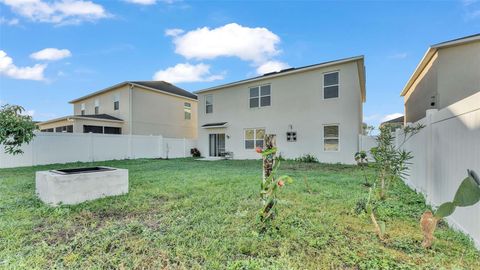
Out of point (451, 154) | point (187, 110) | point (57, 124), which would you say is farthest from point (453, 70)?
point (57, 124)

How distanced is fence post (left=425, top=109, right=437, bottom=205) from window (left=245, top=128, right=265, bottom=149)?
10.7m

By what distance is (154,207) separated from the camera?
434 centimetres

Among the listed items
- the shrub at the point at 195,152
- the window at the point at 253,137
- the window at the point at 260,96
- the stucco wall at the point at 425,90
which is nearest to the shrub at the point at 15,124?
the window at the point at 253,137

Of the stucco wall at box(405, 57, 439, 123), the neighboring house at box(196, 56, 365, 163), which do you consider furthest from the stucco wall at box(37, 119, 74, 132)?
the stucco wall at box(405, 57, 439, 123)

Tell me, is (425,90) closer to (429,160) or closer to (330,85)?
(330,85)

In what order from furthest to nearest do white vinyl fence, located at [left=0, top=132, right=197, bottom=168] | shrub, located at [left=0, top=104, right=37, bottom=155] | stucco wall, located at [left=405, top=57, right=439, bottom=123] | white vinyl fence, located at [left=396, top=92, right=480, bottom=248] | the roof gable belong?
the roof gable
white vinyl fence, located at [left=0, top=132, right=197, bottom=168]
stucco wall, located at [left=405, top=57, right=439, bottom=123]
shrub, located at [left=0, top=104, right=37, bottom=155]
white vinyl fence, located at [left=396, top=92, right=480, bottom=248]

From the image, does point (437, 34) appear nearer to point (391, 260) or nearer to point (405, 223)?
point (405, 223)

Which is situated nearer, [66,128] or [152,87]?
[66,128]

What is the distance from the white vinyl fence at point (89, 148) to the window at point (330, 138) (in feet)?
33.2

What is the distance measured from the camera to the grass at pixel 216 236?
2.39 m

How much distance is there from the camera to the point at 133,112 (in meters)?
17.5

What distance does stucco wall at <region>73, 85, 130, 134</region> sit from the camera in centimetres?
1751

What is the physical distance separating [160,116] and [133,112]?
2410mm

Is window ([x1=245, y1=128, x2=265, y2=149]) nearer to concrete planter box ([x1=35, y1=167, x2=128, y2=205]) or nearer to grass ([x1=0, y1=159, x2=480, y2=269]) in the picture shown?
grass ([x1=0, y1=159, x2=480, y2=269])
